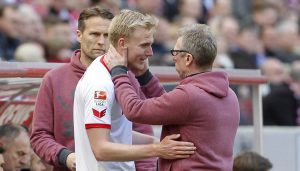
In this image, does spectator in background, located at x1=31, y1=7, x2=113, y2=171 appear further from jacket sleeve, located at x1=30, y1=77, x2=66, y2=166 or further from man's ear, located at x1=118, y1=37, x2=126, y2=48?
man's ear, located at x1=118, y1=37, x2=126, y2=48

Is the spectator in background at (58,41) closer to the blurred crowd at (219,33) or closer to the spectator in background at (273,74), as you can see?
the blurred crowd at (219,33)

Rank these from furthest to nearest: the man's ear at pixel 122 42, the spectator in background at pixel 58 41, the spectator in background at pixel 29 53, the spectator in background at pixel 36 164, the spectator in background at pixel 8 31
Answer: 1. the spectator in background at pixel 58 41
2. the spectator in background at pixel 8 31
3. the spectator in background at pixel 29 53
4. the spectator in background at pixel 36 164
5. the man's ear at pixel 122 42

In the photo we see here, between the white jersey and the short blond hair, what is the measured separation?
18 centimetres

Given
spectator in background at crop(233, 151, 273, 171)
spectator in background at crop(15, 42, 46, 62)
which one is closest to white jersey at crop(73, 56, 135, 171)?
spectator in background at crop(233, 151, 273, 171)

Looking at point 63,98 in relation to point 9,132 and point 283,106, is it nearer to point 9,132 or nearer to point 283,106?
point 9,132

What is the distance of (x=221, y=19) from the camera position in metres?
13.9

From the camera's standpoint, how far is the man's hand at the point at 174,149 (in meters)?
5.18

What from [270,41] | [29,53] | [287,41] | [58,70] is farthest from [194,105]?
[287,41]

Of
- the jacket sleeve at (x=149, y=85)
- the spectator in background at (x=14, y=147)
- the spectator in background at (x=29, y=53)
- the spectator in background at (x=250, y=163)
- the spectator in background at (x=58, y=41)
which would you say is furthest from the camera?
the spectator in background at (x=58, y=41)

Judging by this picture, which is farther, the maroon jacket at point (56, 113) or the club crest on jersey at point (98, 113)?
the maroon jacket at point (56, 113)

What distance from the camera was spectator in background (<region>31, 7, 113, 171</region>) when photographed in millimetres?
5816

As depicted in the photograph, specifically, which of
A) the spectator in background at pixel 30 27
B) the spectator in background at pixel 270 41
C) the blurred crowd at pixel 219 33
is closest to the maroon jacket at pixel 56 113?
the blurred crowd at pixel 219 33

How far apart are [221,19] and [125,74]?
8716 millimetres

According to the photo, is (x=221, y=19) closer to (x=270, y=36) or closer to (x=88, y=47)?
(x=270, y=36)
